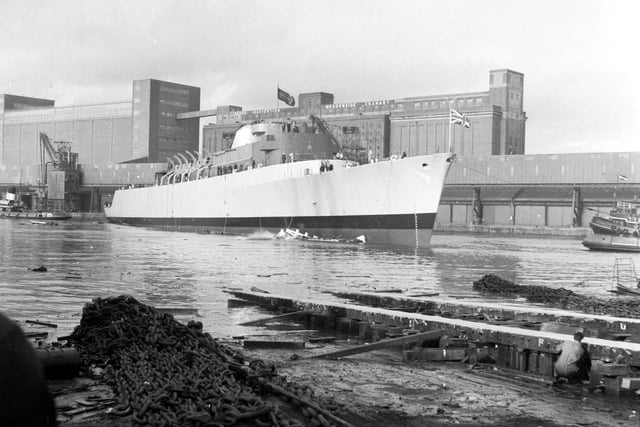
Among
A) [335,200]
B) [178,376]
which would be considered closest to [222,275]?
[178,376]

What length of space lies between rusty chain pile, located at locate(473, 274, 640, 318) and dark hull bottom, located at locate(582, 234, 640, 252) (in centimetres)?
2765

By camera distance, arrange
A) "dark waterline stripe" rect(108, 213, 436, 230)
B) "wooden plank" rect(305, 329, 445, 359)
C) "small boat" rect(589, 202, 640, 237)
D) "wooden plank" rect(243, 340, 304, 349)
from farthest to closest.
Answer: "small boat" rect(589, 202, 640, 237) < "dark waterline stripe" rect(108, 213, 436, 230) < "wooden plank" rect(243, 340, 304, 349) < "wooden plank" rect(305, 329, 445, 359)

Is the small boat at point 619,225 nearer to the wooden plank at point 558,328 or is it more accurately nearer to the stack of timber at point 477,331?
the stack of timber at point 477,331

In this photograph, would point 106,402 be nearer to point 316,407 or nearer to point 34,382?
point 316,407

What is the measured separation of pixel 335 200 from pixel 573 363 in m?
31.7

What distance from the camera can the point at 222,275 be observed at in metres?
18.6

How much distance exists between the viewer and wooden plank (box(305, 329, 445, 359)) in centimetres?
830

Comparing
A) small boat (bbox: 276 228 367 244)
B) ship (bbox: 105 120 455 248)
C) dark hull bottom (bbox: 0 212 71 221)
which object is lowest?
small boat (bbox: 276 228 367 244)

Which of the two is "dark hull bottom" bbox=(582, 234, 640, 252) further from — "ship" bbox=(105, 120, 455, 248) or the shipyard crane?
the shipyard crane

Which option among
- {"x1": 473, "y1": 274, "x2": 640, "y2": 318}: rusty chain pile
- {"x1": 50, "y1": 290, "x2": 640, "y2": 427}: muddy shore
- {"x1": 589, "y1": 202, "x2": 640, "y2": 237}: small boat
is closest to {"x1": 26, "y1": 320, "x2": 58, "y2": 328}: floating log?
{"x1": 50, "y1": 290, "x2": 640, "y2": 427}: muddy shore

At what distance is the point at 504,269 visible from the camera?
23.3 meters

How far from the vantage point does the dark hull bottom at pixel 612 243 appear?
1631 inches

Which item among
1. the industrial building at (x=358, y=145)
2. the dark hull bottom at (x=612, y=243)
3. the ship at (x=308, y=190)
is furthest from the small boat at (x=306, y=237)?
the dark hull bottom at (x=612, y=243)

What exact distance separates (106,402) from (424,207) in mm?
30415
